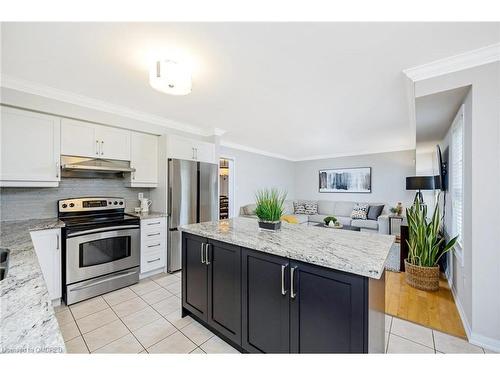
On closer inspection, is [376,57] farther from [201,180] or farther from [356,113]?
[201,180]

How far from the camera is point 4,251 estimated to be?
4.66 ft

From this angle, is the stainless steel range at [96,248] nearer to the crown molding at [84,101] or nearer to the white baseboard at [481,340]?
the crown molding at [84,101]

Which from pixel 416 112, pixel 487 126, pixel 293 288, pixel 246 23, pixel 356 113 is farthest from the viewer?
pixel 356 113

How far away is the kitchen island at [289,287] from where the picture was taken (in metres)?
1.15

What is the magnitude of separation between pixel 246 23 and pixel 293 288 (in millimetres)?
1728

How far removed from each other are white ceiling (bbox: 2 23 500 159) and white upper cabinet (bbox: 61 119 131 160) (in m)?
0.40

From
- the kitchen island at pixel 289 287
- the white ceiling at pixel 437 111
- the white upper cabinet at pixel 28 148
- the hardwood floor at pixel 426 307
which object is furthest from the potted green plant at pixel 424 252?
the white upper cabinet at pixel 28 148

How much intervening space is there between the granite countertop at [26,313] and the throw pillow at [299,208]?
246 inches

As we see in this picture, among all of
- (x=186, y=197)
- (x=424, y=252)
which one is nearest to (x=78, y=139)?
(x=186, y=197)

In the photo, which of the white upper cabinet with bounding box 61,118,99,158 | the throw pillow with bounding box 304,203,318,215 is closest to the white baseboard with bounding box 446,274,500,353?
the white upper cabinet with bounding box 61,118,99,158

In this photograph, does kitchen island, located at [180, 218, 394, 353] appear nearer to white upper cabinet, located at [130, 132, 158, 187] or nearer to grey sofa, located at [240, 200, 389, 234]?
white upper cabinet, located at [130, 132, 158, 187]

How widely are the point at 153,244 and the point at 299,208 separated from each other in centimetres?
476

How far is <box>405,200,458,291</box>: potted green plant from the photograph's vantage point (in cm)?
275

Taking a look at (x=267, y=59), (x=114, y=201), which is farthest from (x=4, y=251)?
(x=267, y=59)
